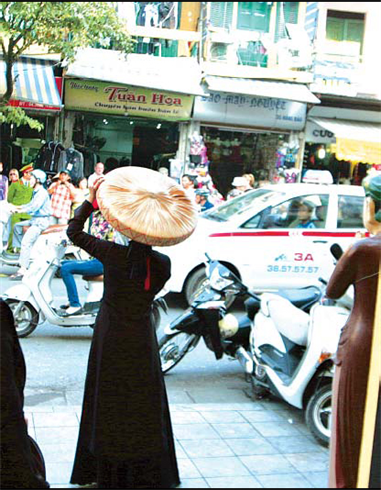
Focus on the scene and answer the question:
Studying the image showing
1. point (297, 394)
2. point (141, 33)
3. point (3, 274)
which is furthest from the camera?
point (3, 274)

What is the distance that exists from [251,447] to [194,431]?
1200 mm

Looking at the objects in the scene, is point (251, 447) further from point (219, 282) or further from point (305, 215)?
point (305, 215)

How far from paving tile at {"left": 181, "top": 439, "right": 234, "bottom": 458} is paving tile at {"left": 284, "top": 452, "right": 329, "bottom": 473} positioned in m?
0.37

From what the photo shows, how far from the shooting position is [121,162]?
581 cm

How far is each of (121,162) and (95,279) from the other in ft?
3.67

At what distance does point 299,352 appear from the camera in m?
4.56

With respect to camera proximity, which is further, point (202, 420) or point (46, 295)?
point (46, 295)

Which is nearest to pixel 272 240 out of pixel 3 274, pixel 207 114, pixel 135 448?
pixel 3 274

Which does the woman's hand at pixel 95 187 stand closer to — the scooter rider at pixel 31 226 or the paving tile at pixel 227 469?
the paving tile at pixel 227 469

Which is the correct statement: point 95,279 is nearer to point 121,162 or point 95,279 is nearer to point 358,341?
point 121,162

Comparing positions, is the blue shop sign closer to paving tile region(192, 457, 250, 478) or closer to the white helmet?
the white helmet

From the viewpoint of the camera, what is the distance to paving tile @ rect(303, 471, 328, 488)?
181 centimetres

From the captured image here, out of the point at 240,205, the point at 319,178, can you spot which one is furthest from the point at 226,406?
the point at 319,178

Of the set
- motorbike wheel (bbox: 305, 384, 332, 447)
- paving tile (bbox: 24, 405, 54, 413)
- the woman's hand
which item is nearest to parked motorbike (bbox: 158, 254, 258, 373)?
motorbike wheel (bbox: 305, 384, 332, 447)
